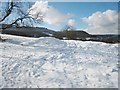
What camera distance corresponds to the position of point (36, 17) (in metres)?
21.6

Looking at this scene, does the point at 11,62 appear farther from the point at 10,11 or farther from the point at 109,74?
the point at 10,11

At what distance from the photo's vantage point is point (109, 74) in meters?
6.64

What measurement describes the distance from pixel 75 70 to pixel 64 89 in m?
1.71

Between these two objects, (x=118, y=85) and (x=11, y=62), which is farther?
(x=11, y=62)

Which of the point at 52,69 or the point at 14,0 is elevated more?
the point at 14,0

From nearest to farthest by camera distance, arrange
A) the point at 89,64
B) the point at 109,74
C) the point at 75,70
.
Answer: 1. the point at 109,74
2. the point at 75,70
3. the point at 89,64

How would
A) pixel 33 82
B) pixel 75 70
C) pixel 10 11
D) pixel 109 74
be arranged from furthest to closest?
pixel 10 11
pixel 75 70
pixel 109 74
pixel 33 82

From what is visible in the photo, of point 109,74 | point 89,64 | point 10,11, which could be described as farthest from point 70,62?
point 10,11

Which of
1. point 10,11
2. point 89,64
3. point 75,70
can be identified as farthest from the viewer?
point 10,11

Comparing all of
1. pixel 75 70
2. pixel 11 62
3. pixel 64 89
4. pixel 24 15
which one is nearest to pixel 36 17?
pixel 24 15

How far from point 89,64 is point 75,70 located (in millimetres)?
987

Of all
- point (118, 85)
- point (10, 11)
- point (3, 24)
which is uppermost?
point (10, 11)

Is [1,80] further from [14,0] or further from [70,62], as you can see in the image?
[14,0]

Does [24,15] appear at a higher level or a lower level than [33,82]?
higher
